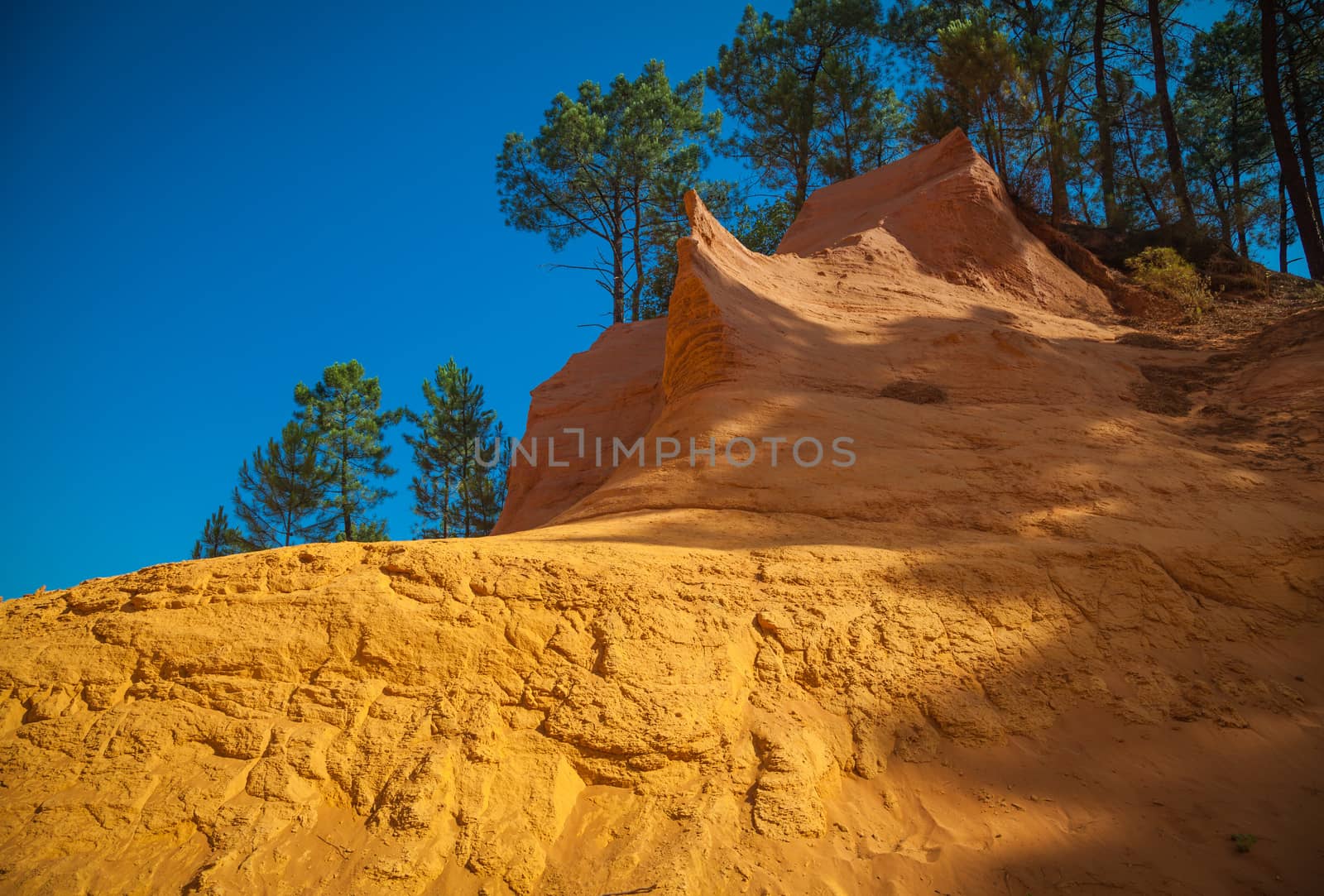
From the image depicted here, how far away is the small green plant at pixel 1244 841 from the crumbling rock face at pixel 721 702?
0.05 m

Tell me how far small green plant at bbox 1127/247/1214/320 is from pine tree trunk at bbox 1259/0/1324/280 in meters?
2.49

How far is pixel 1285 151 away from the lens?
1220cm

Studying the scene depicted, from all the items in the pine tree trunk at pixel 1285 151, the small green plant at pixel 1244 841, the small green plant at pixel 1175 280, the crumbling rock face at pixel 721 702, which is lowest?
the small green plant at pixel 1244 841

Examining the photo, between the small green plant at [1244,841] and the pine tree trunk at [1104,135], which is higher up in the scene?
the pine tree trunk at [1104,135]

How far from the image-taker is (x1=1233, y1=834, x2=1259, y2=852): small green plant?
2.61m

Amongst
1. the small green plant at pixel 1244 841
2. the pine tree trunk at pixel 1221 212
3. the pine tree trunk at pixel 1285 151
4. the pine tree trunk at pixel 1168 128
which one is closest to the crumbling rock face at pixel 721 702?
the small green plant at pixel 1244 841

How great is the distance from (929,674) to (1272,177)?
2418cm

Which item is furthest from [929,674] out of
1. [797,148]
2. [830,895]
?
[797,148]

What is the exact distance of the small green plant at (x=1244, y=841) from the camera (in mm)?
2613

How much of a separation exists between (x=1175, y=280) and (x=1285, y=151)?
4.26 m

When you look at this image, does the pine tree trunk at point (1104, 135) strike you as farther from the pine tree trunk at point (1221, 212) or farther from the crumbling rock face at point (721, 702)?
the crumbling rock face at point (721, 702)

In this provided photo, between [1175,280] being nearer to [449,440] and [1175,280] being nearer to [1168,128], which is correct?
[1168,128]

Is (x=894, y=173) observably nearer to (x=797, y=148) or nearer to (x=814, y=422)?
(x=797, y=148)

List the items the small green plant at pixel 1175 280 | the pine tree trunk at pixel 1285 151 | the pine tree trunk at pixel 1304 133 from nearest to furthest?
the small green plant at pixel 1175 280 → the pine tree trunk at pixel 1285 151 → the pine tree trunk at pixel 1304 133
